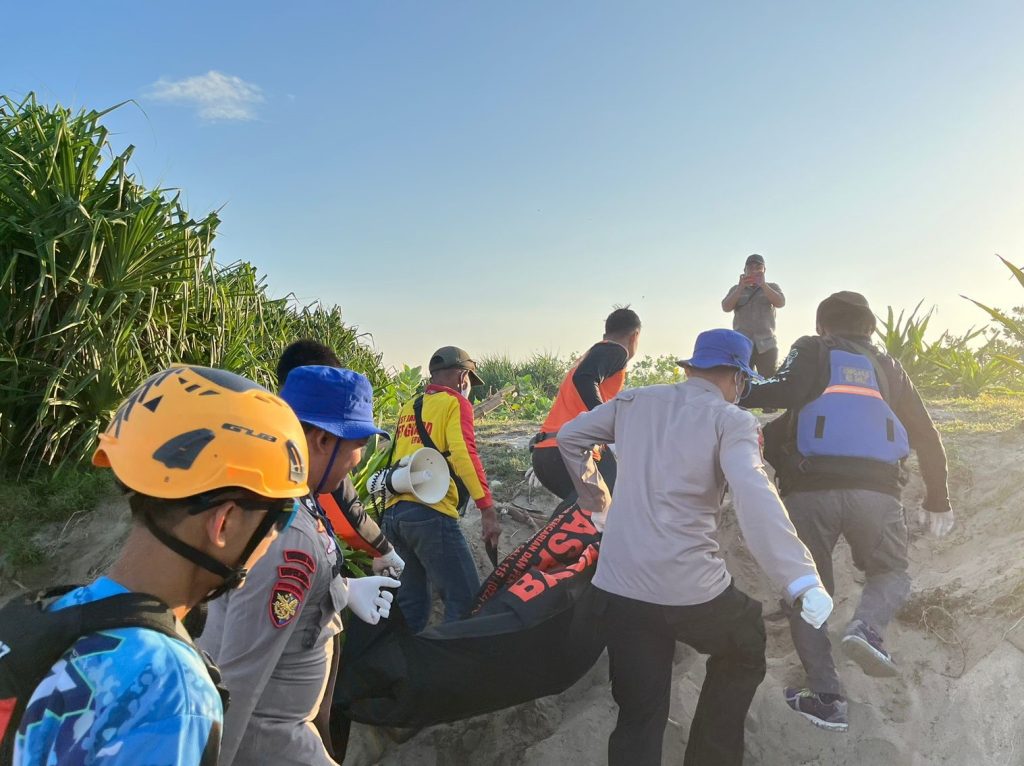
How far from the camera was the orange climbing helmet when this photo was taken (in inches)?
53.3

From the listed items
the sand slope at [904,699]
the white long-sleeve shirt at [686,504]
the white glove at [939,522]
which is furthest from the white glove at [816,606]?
the white glove at [939,522]

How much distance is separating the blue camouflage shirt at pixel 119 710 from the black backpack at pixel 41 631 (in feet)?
0.05

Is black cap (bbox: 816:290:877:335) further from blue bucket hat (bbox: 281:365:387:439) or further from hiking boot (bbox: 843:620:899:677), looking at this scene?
blue bucket hat (bbox: 281:365:387:439)

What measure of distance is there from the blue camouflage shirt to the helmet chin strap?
218 mm

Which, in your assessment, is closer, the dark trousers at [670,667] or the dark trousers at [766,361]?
the dark trousers at [670,667]

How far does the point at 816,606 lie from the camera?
2662mm

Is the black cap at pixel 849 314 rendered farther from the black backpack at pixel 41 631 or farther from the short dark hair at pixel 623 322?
the black backpack at pixel 41 631

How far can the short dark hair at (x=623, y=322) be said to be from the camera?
16.1 ft

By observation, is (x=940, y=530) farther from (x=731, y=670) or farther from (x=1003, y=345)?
(x=1003, y=345)

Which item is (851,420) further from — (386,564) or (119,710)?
(119,710)

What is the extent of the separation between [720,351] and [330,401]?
1.68 meters

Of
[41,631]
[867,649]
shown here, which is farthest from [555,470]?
[41,631]

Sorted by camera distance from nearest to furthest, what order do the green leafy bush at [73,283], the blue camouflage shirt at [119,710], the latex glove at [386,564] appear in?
the blue camouflage shirt at [119,710] → the latex glove at [386,564] → the green leafy bush at [73,283]

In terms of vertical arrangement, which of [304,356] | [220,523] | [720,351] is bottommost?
[220,523]
